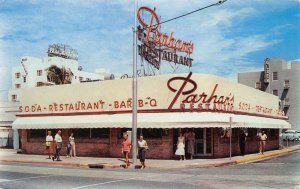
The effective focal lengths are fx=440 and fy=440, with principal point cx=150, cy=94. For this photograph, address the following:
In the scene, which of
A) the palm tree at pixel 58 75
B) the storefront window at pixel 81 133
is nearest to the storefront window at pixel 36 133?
the storefront window at pixel 81 133

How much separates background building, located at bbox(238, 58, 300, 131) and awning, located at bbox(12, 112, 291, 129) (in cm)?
4021

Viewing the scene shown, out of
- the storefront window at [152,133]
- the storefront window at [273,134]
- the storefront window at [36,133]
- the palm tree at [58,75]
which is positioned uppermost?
the palm tree at [58,75]

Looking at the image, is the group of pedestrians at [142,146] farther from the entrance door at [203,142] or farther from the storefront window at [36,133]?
the storefront window at [36,133]

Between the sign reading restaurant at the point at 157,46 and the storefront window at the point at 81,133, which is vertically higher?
the sign reading restaurant at the point at 157,46

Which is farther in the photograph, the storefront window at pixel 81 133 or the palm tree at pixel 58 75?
the palm tree at pixel 58 75

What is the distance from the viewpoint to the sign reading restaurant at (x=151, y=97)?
2489cm

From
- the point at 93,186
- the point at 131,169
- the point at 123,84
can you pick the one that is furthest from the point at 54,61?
the point at 93,186

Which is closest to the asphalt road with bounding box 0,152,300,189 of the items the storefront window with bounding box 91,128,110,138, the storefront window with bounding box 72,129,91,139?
the storefront window with bounding box 91,128,110,138

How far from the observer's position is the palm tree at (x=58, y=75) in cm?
6962

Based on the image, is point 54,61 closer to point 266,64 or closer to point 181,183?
point 266,64

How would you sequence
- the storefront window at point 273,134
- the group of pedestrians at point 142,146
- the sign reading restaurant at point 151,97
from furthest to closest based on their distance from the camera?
the storefront window at point 273,134, the sign reading restaurant at point 151,97, the group of pedestrians at point 142,146

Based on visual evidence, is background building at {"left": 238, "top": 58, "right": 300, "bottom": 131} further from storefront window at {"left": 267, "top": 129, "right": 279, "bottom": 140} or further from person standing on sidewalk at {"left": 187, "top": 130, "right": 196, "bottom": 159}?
person standing on sidewalk at {"left": 187, "top": 130, "right": 196, "bottom": 159}

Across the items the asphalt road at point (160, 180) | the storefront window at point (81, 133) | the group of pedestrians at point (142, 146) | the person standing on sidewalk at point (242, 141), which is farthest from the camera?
the storefront window at point (81, 133)

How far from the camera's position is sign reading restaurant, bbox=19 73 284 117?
24891 millimetres
